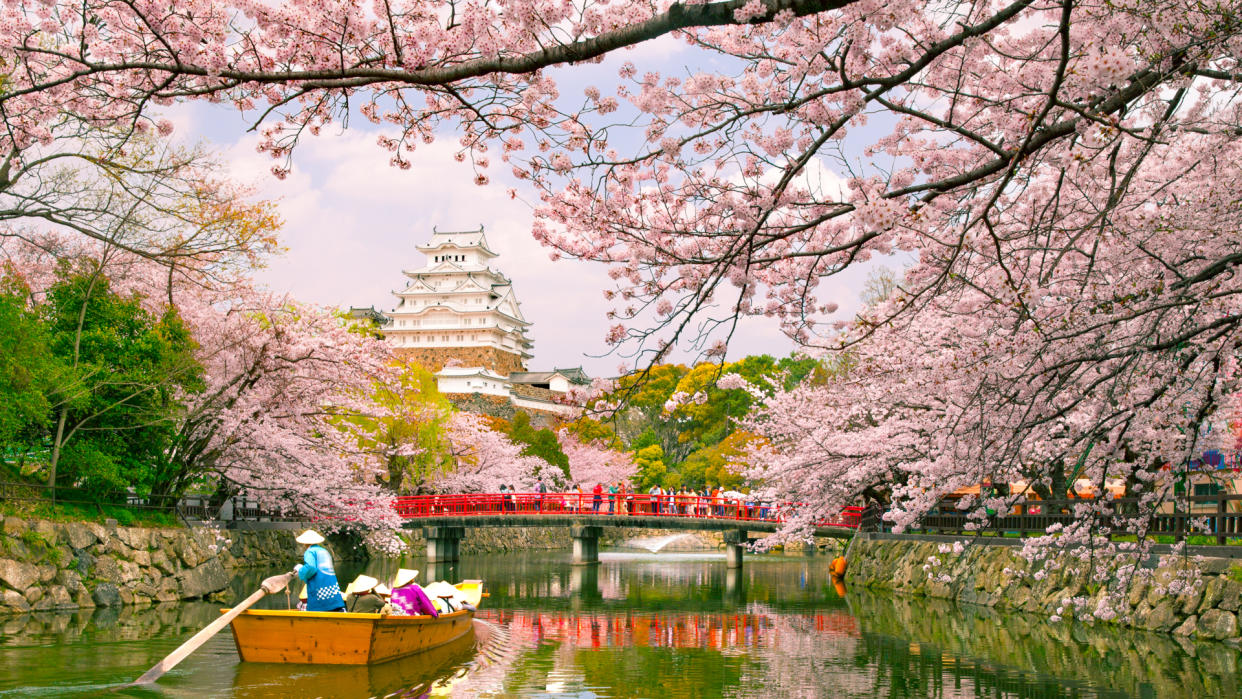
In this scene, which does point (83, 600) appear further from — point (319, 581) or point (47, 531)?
point (319, 581)

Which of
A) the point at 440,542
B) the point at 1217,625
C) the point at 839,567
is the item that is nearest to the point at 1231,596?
the point at 1217,625

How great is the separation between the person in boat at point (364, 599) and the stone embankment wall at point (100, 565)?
5544mm

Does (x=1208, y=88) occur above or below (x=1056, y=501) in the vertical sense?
above

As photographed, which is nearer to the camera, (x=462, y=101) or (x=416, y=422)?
(x=462, y=101)

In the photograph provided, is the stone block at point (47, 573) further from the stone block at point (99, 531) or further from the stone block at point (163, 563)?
the stone block at point (163, 563)

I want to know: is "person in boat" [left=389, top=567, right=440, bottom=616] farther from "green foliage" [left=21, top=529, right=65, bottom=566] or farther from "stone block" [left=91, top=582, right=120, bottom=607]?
"stone block" [left=91, top=582, right=120, bottom=607]

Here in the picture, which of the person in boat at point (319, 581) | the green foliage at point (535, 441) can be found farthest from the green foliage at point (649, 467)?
the person in boat at point (319, 581)

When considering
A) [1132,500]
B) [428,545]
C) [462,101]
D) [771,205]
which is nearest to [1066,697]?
[1132,500]

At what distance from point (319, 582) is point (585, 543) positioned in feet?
73.7

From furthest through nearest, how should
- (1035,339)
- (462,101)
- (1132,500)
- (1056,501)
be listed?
(1056,501), (1132,500), (1035,339), (462,101)

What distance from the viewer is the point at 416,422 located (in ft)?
110

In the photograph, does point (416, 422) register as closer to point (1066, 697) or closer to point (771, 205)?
point (1066, 697)

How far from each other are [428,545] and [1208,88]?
2853cm

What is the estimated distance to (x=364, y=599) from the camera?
1151cm
